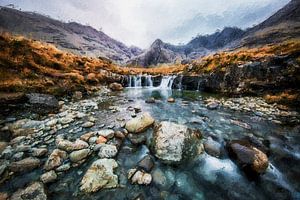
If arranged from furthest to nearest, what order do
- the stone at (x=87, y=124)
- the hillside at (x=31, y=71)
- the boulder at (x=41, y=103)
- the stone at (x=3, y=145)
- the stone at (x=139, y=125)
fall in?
the hillside at (x=31, y=71) < the boulder at (x=41, y=103) < the stone at (x=87, y=124) < the stone at (x=139, y=125) < the stone at (x=3, y=145)

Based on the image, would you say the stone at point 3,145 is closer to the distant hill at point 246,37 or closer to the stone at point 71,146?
the stone at point 71,146

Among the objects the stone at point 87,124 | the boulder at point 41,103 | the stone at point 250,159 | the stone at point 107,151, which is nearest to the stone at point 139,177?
the stone at point 107,151

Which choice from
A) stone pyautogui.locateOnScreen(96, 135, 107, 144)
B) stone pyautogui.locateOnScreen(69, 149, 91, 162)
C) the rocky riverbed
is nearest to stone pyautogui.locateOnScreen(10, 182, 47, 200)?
the rocky riverbed

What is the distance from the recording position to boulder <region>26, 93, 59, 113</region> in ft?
25.5

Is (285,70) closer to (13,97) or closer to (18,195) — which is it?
(18,195)

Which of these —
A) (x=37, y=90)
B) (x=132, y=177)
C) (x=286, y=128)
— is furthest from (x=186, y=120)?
(x=37, y=90)

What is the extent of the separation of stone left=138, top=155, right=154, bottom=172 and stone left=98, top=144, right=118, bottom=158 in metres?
0.84

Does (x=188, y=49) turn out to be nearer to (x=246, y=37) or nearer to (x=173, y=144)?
(x=246, y=37)

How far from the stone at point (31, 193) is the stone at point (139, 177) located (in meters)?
1.73

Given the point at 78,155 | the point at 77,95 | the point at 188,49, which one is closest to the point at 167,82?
the point at 77,95

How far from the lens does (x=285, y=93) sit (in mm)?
9844

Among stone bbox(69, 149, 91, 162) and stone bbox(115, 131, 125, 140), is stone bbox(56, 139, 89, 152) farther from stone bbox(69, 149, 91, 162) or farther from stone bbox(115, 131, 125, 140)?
stone bbox(115, 131, 125, 140)

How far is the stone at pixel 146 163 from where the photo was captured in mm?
3712

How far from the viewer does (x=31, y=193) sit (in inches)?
113
